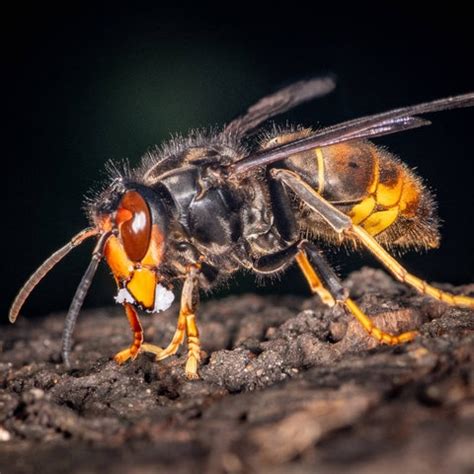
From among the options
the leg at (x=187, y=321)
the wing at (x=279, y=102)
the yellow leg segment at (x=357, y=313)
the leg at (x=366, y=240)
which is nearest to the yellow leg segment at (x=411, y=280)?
the leg at (x=366, y=240)

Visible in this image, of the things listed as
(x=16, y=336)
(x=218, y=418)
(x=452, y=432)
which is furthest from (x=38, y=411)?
(x=16, y=336)

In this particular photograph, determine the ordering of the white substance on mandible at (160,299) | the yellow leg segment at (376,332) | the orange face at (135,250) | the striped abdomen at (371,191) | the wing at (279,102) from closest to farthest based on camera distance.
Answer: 1. the yellow leg segment at (376,332)
2. the orange face at (135,250)
3. the white substance on mandible at (160,299)
4. the striped abdomen at (371,191)
5. the wing at (279,102)

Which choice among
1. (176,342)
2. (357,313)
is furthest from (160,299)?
(357,313)

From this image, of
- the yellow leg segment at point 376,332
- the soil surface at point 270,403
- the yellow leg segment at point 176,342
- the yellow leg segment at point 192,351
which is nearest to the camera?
the soil surface at point 270,403

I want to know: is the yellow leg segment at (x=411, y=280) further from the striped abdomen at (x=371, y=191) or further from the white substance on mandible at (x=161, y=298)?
the white substance on mandible at (x=161, y=298)

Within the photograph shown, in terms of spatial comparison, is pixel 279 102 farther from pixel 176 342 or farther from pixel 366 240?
pixel 176 342

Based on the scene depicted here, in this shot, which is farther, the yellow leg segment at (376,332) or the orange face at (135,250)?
the orange face at (135,250)

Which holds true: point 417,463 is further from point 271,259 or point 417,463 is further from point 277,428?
point 271,259
